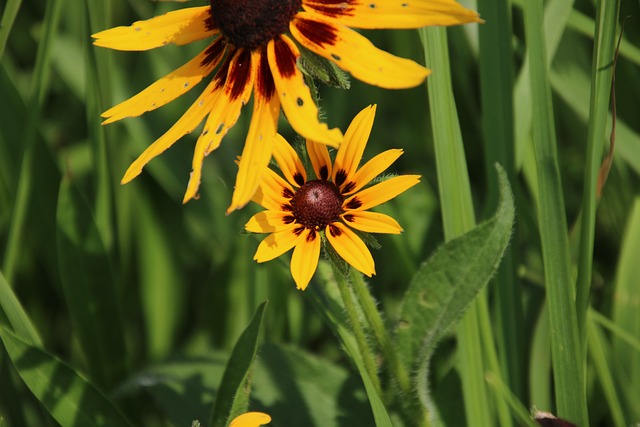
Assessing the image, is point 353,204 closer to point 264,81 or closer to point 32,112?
point 264,81

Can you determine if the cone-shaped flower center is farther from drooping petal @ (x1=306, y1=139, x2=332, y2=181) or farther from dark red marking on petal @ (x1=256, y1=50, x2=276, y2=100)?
dark red marking on petal @ (x1=256, y1=50, x2=276, y2=100)

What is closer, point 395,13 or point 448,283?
point 395,13

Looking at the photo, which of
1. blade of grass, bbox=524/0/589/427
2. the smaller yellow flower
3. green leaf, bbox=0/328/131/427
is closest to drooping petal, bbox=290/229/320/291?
the smaller yellow flower

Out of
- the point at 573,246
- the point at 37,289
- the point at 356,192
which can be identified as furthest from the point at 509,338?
the point at 37,289

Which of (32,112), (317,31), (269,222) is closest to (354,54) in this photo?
(317,31)

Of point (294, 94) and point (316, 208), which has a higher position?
point (294, 94)

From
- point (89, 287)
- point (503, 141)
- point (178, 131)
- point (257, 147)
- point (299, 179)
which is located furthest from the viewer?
point (89, 287)

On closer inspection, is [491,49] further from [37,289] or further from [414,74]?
[37,289]

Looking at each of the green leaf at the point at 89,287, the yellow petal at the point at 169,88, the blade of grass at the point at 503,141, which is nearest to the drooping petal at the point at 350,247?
the yellow petal at the point at 169,88
